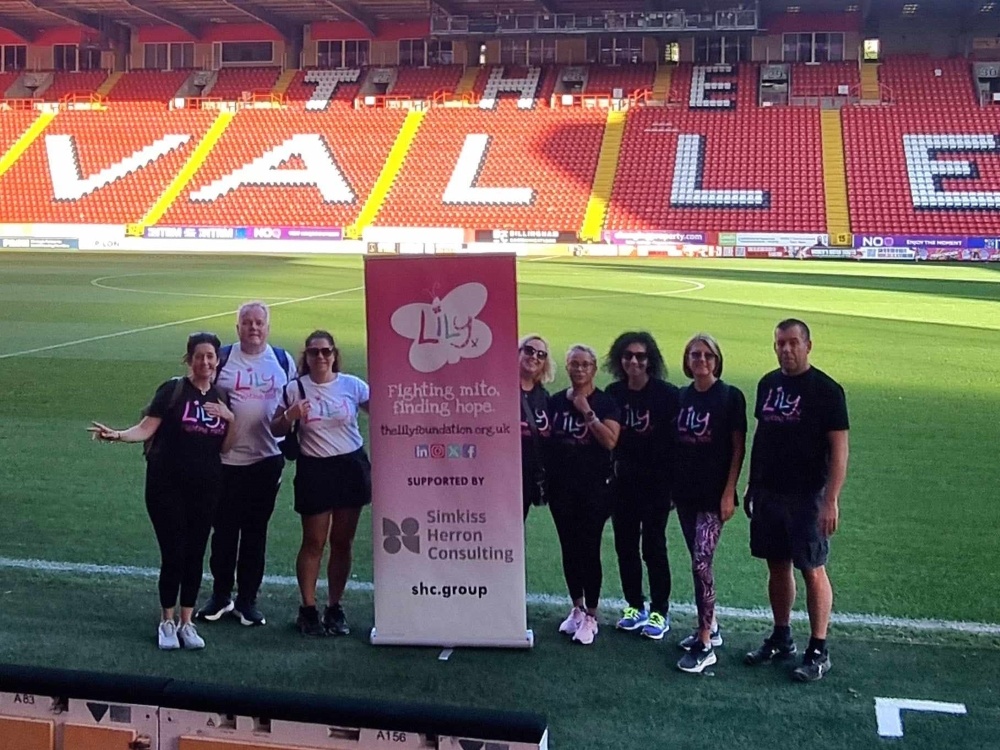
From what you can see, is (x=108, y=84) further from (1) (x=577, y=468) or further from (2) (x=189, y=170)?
(1) (x=577, y=468)

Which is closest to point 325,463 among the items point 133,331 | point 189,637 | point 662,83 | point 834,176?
point 189,637

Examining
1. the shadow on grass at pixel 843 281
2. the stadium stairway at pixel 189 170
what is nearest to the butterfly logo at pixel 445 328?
the shadow on grass at pixel 843 281

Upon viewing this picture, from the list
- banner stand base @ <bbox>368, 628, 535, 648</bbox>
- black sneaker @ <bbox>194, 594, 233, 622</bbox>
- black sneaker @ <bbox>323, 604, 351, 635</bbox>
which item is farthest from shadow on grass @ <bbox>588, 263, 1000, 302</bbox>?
black sneaker @ <bbox>194, 594, 233, 622</bbox>

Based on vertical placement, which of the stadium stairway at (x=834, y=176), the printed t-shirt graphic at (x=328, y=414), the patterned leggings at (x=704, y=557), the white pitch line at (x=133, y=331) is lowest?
the patterned leggings at (x=704, y=557)

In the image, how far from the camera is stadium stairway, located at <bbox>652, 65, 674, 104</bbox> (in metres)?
45.9

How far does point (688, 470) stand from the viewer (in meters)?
5.65

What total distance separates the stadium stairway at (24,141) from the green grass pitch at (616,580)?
32.2 m

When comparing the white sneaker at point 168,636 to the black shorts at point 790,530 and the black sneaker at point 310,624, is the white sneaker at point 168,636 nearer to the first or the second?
the black sneaker at point 310,624

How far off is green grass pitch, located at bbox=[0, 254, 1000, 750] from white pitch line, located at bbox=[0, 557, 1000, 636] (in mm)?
25

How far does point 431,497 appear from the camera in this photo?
5797 mm

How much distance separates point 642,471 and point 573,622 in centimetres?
90

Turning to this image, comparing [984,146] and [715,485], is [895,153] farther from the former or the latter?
[715,485]

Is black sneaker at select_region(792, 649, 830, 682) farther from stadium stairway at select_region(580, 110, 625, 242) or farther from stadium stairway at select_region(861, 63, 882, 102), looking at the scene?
stadium stairway at select_region(861, 63, 882, 102)

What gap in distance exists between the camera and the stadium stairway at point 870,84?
145 ft
